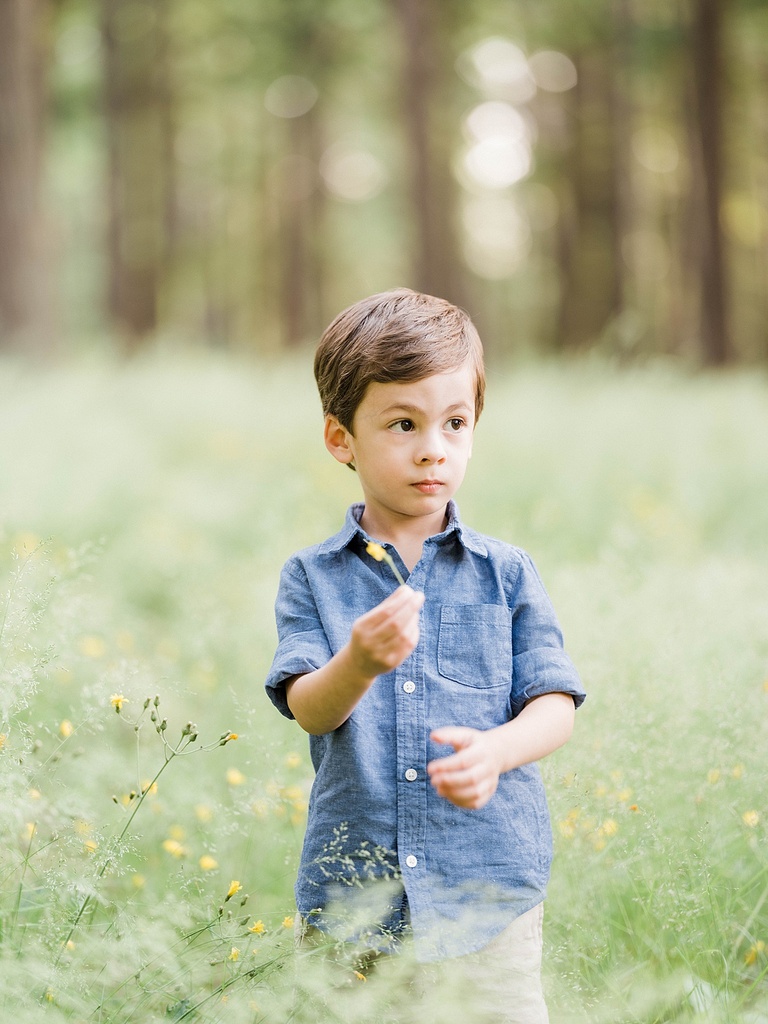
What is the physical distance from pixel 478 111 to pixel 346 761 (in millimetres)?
18344

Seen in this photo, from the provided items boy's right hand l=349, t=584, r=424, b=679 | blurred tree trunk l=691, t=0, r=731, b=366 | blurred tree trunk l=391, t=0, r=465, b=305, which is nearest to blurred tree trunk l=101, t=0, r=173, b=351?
blurred tree trunk l=391, t=0, r=465, b=305

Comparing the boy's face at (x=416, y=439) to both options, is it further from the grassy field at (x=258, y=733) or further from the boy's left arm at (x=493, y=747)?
the grassy field at (x=258, y=733)

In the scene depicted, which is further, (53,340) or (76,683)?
(53,340)

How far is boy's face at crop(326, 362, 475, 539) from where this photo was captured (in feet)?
5.90

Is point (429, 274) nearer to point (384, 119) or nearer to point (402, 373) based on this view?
point (384, 119)

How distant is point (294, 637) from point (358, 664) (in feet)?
0.95

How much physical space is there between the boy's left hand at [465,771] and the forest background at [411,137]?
7.29 m

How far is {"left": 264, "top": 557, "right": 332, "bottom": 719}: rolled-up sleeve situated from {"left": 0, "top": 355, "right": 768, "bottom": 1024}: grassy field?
0.15m

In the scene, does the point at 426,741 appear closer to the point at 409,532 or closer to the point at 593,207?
the point at 409,532

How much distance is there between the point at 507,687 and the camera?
1831 millimetres

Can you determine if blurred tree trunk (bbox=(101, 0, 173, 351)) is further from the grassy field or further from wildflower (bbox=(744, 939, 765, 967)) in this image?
wildflower (bbox=(744, 939, 765, 967))

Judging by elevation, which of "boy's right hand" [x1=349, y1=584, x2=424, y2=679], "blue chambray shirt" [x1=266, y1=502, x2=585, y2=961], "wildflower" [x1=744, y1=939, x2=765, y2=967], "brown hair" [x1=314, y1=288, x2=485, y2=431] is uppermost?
"brown hair" [x1=314, y1=288, x2=485, y2=431]

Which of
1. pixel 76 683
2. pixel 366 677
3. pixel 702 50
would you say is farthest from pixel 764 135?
pixel 366 677

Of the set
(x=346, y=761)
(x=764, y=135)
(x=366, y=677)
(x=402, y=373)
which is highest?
(x=764, y=135)
